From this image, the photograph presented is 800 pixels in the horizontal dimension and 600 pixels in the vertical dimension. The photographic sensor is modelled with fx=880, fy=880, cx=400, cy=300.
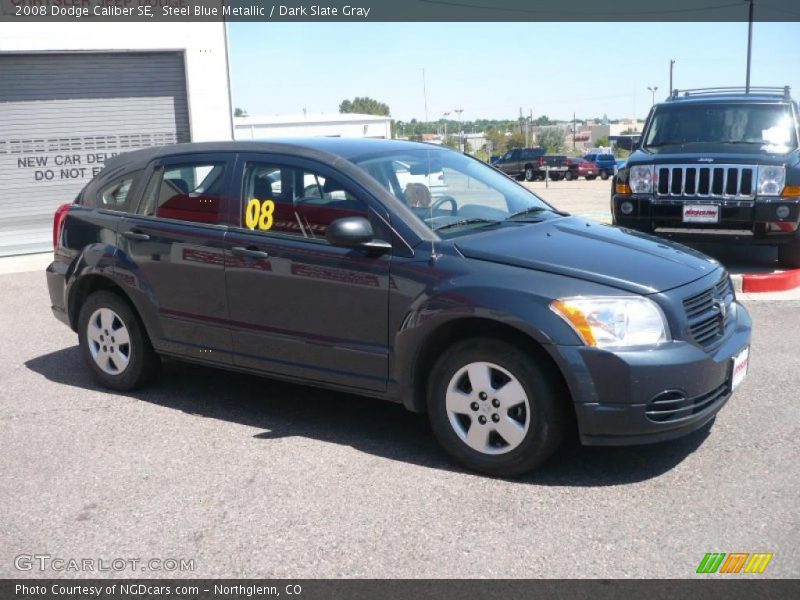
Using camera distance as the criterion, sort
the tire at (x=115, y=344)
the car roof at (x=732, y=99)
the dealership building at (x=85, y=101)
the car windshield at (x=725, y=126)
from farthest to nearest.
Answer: the dealership building at (x=85, y=101) < the car roof at (x=732, y=99) < the car windshield at (x=725, y=126) < the tire at (x=115, y=344)

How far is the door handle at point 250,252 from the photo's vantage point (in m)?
5.13

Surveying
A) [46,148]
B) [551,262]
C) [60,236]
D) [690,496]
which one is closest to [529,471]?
[690,496]

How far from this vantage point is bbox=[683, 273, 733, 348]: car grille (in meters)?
4.29

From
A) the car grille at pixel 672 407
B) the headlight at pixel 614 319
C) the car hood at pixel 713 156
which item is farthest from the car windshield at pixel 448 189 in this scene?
the car hood at pixel 713 156

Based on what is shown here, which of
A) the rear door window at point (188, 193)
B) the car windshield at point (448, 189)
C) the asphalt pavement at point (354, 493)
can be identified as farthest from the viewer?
the rear door window at point (188, 193)

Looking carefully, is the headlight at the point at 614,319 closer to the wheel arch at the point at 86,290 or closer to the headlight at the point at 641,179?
the wheel arch at the point at 86,290

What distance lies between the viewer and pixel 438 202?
16.4 ft

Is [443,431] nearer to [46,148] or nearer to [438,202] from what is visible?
[438,202]

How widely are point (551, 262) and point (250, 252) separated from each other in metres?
1.82

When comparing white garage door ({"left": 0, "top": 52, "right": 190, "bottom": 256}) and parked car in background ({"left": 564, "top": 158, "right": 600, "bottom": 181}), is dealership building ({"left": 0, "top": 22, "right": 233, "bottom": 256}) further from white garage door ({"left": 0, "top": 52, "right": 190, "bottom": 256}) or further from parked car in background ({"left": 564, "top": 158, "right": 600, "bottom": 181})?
parked car in background ({"left": 564, "top": 158, "right": 600, "bottom": 181})

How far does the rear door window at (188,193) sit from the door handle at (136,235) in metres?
0.15

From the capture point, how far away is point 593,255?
14.9 feet

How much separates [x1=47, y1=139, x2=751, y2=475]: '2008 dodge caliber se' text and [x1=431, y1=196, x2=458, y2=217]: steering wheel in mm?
15

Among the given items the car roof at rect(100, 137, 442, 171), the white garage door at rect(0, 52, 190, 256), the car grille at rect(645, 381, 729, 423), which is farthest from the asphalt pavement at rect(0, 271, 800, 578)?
the white garage door at rect(0, 52, 190, 256)
